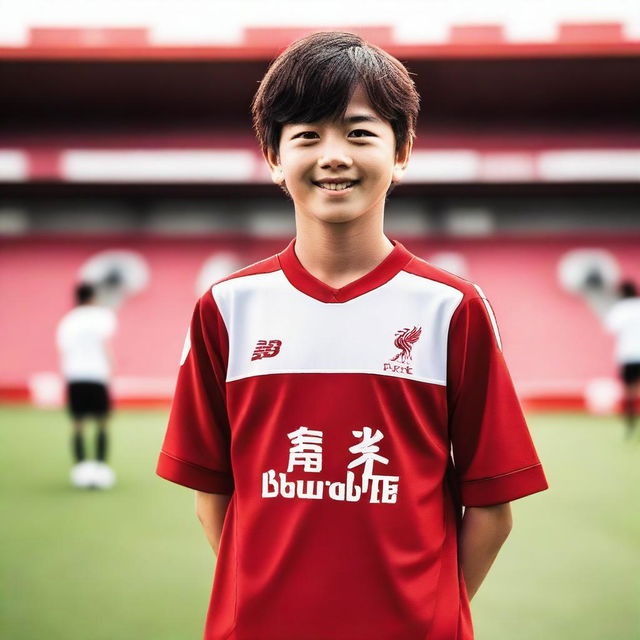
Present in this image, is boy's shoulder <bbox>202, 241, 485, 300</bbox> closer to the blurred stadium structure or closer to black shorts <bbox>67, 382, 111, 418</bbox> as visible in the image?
black shorts <bbox>67, 382, 111, 418</bbox>

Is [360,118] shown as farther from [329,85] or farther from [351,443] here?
[351,443]

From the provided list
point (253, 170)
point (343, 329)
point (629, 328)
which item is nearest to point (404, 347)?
point (343, 329)

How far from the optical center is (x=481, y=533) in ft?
2.96

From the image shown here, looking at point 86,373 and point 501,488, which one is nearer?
point 501,488

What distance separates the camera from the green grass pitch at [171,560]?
2270 millimetres

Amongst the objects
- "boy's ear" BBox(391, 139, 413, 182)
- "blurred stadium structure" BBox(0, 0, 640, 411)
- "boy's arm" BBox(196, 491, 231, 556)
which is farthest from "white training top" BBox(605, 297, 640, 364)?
"boy's arm" BBox(196, 491, 231, 556)

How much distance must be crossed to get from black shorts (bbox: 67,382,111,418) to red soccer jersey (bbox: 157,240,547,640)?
3435 millimetres

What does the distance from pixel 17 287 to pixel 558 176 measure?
6062mm

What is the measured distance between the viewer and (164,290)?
8.47m

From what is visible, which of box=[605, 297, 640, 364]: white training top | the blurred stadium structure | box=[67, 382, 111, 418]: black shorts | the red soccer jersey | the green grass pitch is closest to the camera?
the red soccer jersey

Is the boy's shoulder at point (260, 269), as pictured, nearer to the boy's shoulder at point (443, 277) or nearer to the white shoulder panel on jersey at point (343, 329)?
the white shoulder panel on jersey at point (343, 329)

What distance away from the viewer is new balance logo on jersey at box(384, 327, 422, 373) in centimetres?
87

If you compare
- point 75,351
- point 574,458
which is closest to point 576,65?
point 574,458

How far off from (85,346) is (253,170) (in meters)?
4.12
